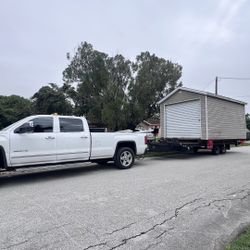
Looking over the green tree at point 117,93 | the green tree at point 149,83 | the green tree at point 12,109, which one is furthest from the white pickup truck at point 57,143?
the green tree at point 12,109

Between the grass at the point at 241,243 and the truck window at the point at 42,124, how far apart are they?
19.6ft

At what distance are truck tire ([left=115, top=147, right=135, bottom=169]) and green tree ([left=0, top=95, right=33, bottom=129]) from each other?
3325 cm

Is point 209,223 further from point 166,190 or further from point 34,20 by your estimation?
point 34,20

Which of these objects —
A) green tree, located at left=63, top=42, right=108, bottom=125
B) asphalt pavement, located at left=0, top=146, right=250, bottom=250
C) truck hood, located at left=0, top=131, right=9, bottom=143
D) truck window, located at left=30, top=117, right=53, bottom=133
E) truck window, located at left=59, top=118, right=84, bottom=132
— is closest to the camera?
asphalt pavement, located at left=0, top=146, right=250, bottom=250

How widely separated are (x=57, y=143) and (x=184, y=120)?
33.3 ft

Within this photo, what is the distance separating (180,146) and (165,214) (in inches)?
341

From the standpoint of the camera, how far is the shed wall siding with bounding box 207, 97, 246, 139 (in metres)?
15.4

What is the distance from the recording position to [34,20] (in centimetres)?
1655

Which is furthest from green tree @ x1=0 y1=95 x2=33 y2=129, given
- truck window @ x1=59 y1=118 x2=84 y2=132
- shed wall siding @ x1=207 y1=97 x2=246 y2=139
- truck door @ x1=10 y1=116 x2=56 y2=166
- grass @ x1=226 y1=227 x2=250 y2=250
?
grass @ x1=226 y1=227 x2=250 y2=250

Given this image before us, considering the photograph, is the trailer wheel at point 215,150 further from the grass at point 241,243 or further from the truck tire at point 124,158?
the grass at point 241,243

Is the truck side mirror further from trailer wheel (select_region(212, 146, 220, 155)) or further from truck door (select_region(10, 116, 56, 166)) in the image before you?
trailer wheel (select_region(212, 146, 220, 155))

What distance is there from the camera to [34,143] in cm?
765

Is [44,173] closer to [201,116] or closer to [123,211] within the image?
[123,211]

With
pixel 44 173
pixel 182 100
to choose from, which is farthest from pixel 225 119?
pixel 44 173
